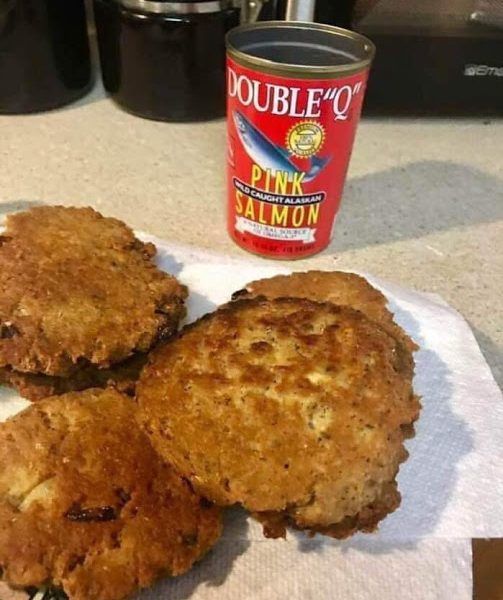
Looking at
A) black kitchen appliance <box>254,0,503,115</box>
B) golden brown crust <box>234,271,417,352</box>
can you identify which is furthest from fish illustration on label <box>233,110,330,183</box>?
black kitchen appliance <box>254,0,503,115</box>

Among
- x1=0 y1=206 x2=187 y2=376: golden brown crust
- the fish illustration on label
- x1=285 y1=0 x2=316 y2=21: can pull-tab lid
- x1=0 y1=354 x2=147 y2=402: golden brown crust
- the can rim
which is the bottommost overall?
x1=0 y1=354 x2=147 y2=402: golden brown crust

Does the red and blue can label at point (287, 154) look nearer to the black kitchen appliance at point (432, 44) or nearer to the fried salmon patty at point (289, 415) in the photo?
the fried salmon patty at point (289, 415)

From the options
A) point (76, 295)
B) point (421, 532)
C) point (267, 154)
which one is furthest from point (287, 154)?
point (421, 532)

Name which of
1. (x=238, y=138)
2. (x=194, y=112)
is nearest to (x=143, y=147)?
(x=194, y=112)

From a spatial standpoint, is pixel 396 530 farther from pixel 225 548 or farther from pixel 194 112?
pixel 194 112

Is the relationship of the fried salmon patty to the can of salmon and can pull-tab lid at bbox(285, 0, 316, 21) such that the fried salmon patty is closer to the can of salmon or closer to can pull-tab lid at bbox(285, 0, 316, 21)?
the can of salmon

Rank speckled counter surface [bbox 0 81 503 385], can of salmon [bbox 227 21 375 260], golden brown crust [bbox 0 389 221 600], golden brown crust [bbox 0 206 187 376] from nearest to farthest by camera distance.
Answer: golden brown crust [bbox 0 389 221 600] < golden brown crust [bbox 0 206 187 376] < can of salmon [bbox 227 21 375 260] < speckled counter surface [bbox 0 81 503 385]

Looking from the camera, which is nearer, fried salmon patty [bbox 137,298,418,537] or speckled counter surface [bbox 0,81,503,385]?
fried salmon patty [bbox 137,298,418,537]

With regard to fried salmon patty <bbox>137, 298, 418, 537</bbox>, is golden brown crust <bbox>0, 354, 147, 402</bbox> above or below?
below
